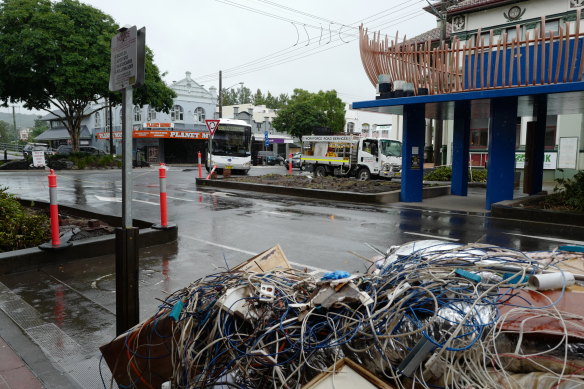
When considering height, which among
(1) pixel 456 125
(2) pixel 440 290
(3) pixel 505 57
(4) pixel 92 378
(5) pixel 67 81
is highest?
(5) pixel 67 81

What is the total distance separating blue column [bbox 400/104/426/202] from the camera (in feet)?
49.0

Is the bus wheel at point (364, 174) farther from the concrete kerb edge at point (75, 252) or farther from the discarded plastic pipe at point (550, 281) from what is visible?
the discarded plastic pipe at point (550, 281)

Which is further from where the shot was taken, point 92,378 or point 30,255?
point 30,255

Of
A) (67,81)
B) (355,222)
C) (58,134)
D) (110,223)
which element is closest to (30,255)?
(110,223)

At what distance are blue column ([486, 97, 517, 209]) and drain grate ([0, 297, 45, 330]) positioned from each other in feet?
39.7

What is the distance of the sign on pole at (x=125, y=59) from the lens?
3771mm

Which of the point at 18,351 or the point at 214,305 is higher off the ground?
the point at 214,305

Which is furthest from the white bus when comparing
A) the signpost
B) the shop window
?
the signpost

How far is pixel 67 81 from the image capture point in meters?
28.4

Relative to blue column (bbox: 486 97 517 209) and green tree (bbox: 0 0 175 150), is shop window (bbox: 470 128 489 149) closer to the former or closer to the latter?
blue column (bbox: 486 97 517 209)

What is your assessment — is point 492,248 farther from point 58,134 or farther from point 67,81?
point 58,134

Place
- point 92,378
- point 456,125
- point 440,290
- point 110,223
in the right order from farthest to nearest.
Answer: point 456,125
point 110,223
point 92,378
point 440,290

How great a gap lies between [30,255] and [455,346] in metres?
6.12

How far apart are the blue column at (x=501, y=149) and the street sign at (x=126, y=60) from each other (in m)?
11.5
